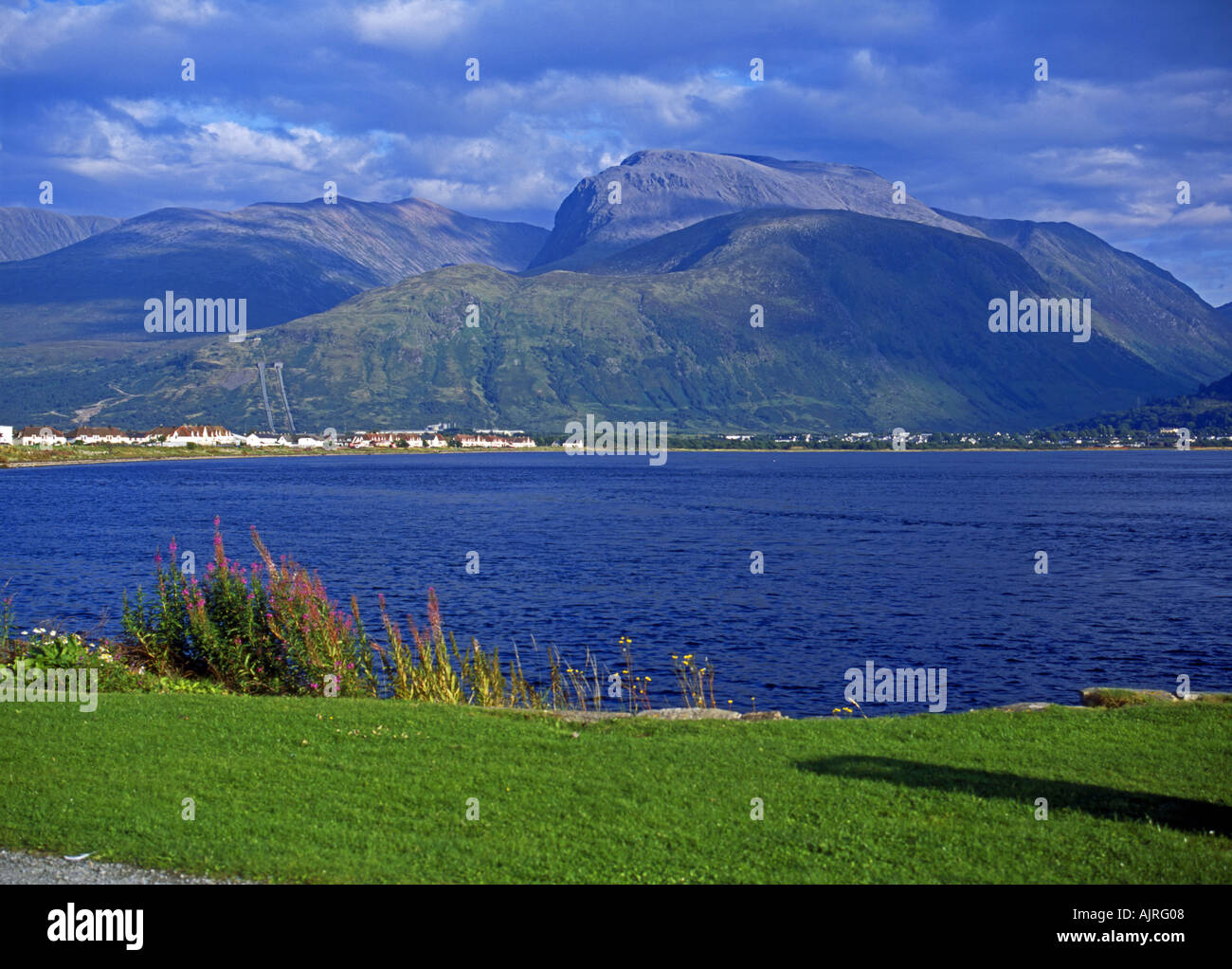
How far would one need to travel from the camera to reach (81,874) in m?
10.9

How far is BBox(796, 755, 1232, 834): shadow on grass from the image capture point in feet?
41.4

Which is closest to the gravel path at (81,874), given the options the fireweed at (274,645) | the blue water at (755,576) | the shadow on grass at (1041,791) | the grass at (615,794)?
the grass at (615,794)

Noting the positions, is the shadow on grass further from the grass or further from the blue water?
the blue water

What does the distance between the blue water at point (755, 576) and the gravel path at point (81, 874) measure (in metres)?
18.8

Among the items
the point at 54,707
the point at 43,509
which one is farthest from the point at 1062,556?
the point at 43,509

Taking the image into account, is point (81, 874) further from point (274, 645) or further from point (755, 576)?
point (755, 576)

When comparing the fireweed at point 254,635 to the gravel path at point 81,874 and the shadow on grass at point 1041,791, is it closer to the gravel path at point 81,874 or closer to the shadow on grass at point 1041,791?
the gravel path at point 81,874

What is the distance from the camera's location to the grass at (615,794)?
11148mm

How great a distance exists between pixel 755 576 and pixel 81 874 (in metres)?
46.3

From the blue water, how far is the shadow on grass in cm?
1263

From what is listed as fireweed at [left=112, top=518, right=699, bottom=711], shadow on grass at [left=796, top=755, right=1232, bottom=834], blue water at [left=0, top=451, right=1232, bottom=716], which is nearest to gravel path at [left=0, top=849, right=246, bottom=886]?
shadow on grass at [left=796, top=755, right=1232, bottom=834]
